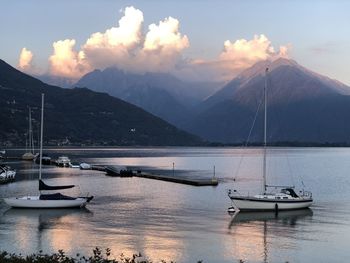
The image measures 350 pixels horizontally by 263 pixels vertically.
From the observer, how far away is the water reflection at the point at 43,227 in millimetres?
41062

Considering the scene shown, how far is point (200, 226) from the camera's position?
50094 millimetres

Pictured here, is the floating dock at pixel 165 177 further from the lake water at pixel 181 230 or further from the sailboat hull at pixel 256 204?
the sailboat hull at pixel 256 204

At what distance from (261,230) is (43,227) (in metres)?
20.2

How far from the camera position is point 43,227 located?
49.1m

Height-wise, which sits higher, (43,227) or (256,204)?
(256,204)

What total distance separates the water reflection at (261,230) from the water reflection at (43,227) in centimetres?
1344

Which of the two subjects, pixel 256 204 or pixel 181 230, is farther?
pixel 256 204

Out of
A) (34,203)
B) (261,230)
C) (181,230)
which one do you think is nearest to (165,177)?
(34,203)

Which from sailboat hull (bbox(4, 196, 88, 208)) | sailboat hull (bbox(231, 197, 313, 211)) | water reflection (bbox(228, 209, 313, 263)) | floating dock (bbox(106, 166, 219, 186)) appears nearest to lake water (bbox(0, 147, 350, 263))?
water reflection (bbox(228, 209, 313, 263))

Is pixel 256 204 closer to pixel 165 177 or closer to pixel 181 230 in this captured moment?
pixel 181 230

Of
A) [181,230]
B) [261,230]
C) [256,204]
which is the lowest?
[261,230]

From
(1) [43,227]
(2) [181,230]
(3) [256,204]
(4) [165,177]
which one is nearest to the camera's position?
(2) [181,230]

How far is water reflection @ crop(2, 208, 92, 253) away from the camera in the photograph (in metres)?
41.1

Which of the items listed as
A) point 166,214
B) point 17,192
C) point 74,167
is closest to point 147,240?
point 166,214
